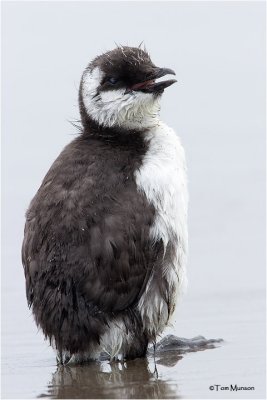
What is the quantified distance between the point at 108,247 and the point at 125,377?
1.09 meters

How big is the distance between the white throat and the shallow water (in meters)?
2.02

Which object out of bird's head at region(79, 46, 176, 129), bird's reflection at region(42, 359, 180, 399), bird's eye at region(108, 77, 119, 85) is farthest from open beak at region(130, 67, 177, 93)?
bird's reflection at region(42, 359, 180, 399)

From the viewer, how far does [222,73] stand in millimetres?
26984

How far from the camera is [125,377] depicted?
11125mm

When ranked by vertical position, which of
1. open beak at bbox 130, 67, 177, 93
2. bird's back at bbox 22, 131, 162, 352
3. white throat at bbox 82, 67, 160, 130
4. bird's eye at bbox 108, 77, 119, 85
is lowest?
bird's back at bbox 22, 131, 162, 352

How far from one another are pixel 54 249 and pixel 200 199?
7.32m

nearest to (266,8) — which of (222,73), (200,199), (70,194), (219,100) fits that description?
(222,73)

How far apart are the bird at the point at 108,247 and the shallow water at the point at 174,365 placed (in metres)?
0.31

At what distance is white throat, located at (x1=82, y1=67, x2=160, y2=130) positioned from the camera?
12.4 metres

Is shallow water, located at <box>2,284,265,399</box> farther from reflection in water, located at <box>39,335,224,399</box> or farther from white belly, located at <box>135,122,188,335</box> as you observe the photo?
white belly, located at <box>135,122,188,335</box>

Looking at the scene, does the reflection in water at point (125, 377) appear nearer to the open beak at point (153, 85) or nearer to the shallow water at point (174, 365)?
the shallow water at point (174, 365)

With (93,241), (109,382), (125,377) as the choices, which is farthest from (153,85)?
(109,382)

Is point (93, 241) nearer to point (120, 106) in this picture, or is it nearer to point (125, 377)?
point (125, 377)

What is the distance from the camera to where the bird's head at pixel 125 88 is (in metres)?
12.4
